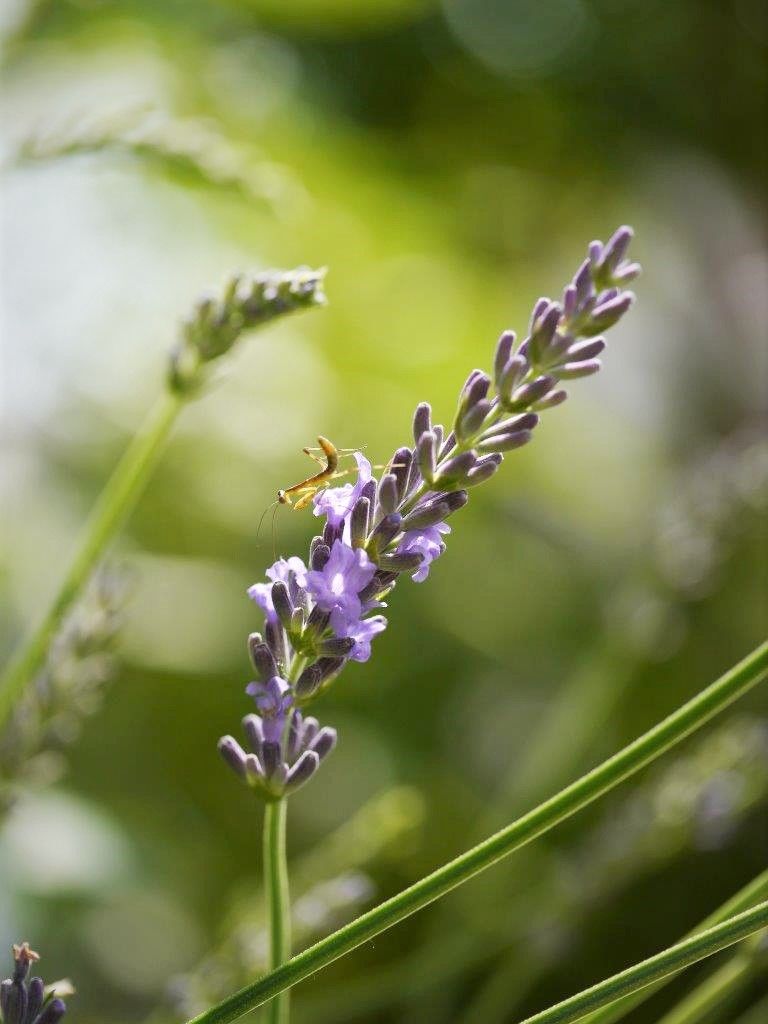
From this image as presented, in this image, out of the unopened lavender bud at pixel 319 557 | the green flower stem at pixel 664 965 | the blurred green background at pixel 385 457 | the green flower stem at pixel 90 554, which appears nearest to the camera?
the green flower stem at pixel 664 965

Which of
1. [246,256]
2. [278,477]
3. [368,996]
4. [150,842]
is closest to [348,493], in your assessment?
[368,996]

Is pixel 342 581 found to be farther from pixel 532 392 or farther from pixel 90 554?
pixel 90 554

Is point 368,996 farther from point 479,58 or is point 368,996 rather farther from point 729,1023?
point 479,58

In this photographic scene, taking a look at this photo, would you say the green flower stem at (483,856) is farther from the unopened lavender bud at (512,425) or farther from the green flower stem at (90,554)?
the green flower stem at (90,554)

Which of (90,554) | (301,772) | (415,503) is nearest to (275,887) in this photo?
(301,772)

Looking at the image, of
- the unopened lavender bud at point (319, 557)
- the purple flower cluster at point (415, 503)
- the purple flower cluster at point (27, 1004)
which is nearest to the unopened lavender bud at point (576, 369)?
→ the purple flower cluster at point (415, 503)

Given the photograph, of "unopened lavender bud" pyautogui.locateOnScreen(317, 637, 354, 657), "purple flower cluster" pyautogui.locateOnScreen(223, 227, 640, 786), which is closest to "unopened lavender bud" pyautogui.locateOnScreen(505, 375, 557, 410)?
"purple flower cluster" pyautogui.locateOnScreen(223, 227, 640, 786)
